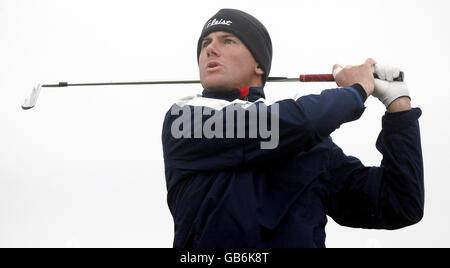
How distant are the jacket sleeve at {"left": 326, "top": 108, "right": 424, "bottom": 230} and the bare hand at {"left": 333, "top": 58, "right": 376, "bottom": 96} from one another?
26cm

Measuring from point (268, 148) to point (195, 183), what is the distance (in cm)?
44

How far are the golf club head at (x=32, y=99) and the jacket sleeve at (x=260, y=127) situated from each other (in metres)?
2.11

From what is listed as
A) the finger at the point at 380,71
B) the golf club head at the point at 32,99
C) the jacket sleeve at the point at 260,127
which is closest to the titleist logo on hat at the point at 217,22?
the jacket sleeve at the point at 260,127

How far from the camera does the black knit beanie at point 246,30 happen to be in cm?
346

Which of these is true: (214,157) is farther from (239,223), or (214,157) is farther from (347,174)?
(347,174)

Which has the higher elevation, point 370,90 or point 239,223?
point 370,90

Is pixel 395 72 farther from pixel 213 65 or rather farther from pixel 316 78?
pixel 213 65

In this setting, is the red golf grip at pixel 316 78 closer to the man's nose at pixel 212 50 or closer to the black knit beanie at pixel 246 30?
the black knit beanie at pixel 246 30

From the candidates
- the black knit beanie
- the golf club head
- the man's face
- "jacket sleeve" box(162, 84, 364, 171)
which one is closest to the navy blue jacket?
"jacket sleeve" box(162, 84, 364, 171)

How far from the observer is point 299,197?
109 inches

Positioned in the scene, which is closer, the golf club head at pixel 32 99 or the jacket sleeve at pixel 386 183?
the jacket sleeve at pixel 386 183

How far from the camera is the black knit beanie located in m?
3.46
